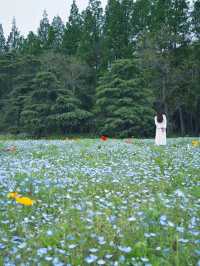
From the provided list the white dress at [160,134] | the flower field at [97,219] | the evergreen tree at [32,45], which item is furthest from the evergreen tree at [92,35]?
the flower field at [97,219]

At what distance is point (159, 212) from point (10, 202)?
1.80 meters

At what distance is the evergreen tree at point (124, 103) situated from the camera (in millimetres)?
31844

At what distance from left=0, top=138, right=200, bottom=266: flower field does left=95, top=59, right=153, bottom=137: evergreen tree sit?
24.8 m

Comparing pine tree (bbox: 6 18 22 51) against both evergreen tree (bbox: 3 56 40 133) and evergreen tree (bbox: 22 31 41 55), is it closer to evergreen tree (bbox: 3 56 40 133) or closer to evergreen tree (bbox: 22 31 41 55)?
evergreen tree (bbox: 22 31 41 55)

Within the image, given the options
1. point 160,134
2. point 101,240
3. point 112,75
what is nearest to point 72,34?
point 112,75

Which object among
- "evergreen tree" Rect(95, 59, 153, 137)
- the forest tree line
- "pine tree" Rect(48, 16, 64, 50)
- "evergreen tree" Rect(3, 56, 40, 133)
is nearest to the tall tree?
the forest tree line

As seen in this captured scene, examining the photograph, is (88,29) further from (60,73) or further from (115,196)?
(115,196)

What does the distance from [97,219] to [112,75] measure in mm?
31288

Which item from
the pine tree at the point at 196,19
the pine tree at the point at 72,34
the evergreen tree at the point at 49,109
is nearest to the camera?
the evergreen tree at the point at 49,109

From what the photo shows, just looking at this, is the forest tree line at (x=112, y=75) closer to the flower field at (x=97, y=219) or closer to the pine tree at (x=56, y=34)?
the pine tree at (x=56, y=34)

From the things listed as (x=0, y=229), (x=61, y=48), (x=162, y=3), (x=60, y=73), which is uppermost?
(x=162, y=3)

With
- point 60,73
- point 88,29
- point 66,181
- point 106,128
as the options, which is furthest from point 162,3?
point 66,181

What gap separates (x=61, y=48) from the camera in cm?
4781

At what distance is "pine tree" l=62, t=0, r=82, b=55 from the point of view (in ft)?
155
